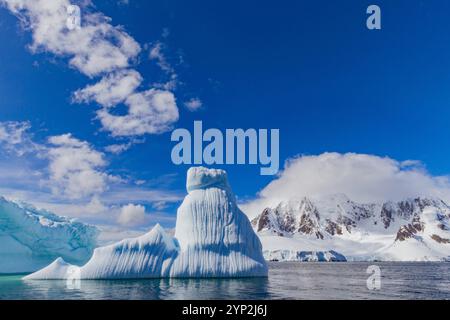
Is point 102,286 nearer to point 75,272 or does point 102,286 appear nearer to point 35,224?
point 75,272

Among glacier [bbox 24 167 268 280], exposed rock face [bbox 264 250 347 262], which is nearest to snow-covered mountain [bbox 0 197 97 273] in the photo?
glacier [bbox 24 167 268 280]

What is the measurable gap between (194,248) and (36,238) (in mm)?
22438

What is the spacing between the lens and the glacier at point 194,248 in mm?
26812

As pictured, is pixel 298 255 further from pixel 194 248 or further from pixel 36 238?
pixel 194 248

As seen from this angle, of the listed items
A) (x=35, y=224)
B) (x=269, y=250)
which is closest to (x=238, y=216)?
(x=35, y=224)

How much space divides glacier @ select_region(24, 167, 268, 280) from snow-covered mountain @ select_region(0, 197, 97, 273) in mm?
14985

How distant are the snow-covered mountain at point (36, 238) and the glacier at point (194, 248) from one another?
49.2 ft

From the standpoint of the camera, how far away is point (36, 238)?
4300cm

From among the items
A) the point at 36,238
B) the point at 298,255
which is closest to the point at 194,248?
the point at 36,238

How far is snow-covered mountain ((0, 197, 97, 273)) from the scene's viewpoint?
1588 inches

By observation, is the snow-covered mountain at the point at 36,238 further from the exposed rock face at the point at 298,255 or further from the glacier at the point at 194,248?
the exposed rock face at the point at 298,255

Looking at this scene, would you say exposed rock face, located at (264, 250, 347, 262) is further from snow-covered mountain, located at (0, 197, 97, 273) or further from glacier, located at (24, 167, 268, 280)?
glacier, located at (24, 167, 268, 280)

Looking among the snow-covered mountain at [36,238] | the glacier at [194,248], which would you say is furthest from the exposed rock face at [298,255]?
the glacier at [194,248]
